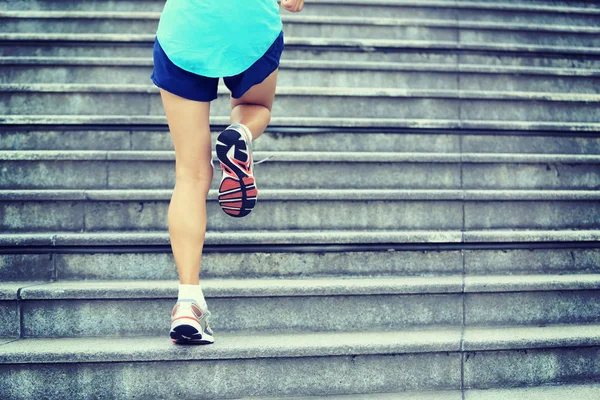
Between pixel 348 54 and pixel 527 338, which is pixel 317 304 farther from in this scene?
pixel 348 54

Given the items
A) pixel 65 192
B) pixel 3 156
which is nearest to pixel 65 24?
pixel 3 156

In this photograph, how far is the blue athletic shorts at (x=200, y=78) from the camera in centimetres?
179

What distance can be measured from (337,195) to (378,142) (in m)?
0.59

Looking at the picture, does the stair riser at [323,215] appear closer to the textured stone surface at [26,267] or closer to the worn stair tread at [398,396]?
the textured stone surface at [26,267]

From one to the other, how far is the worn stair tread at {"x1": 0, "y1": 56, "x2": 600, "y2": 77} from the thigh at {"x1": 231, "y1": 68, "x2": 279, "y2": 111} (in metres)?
1.53

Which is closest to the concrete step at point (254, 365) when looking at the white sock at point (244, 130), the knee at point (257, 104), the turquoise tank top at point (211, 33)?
the white sock at point (244, 130)

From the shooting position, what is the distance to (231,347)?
6.60ft

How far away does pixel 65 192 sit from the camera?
2496mm

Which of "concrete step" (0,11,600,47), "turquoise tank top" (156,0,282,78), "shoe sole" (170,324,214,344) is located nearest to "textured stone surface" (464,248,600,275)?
"shoe sole" (170,324,214,344)

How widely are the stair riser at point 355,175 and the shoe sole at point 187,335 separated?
93cm

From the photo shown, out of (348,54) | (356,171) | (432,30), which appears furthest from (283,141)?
(432,30)

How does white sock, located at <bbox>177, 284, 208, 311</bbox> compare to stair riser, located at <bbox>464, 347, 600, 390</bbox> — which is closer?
white sock, located at <bbox>177, 284, 208, 311</bbox>

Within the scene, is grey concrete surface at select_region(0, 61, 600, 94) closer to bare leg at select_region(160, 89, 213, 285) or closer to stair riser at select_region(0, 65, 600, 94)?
stair riser at select_region(0, 65, 600, 94)

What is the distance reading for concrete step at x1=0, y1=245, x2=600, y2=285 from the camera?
234 cm
